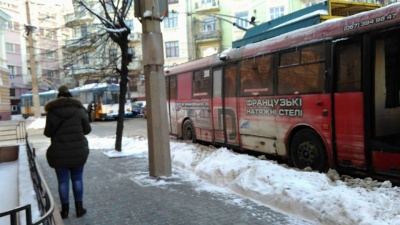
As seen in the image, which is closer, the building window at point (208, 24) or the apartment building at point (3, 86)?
the apartment building at point (3, 86)

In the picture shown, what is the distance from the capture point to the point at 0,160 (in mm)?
10820

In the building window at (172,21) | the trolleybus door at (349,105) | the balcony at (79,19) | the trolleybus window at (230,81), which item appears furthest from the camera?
the building window at (172,21)

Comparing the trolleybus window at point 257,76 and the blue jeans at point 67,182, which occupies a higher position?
the trolleybus window at point 257,76

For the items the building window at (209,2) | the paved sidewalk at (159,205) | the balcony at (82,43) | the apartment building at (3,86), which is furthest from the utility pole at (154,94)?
the building window at (209,2)

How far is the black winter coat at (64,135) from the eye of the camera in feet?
17.4

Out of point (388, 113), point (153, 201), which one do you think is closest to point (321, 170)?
point (388, 113)

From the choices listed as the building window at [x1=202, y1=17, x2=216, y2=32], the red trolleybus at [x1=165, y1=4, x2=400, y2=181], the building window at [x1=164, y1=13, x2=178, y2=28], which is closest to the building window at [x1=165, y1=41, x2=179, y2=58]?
the building window at [x1=164, y1=13, x2=178, y2=28]

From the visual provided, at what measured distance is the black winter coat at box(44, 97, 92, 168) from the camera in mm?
5312

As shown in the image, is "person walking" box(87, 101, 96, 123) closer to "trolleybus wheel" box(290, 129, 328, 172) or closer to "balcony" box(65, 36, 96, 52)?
"balcony" box(65, 36, 96, 52)

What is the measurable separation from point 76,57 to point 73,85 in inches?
1414

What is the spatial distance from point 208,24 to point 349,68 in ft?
125

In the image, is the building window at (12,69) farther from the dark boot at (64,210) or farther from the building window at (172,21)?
the dark boot at (64,210)

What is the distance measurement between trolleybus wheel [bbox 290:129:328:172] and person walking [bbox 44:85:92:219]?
4.23m

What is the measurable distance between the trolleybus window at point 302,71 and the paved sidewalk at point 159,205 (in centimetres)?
270
